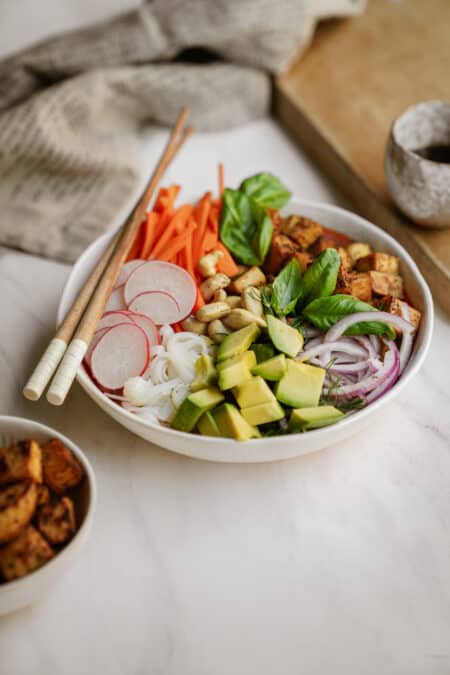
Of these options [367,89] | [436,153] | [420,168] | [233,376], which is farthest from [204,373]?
[367,89]

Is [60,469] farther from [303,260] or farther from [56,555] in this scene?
[303,260]

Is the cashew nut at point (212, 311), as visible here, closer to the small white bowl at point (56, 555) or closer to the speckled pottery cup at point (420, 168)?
the small white bowl at point (56, 555)

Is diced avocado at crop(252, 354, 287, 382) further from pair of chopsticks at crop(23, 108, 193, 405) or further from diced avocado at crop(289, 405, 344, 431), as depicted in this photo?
pair of chopsticks at crop(23, 108, 193, 405)

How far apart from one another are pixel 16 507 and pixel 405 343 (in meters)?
0.77

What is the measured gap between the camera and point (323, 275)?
1415 mm

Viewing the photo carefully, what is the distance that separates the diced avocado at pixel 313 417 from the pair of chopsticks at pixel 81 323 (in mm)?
394

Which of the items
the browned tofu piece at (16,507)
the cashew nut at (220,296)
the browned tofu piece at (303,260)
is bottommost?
the browned tofu piece at (303,260)

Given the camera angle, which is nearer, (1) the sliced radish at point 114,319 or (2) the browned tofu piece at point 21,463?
(2) the browned tofu piece at point 21,463

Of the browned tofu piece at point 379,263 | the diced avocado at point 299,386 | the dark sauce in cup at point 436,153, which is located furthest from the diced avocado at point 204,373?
the dark sauce in cup at point 436,153

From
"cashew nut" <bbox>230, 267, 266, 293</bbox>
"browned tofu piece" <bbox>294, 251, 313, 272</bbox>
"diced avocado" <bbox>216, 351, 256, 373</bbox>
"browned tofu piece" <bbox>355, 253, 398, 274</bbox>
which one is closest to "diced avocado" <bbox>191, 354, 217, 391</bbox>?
A: "diced avocado" <bbox>216, 351, 256, 373</bbox>

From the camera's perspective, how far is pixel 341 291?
145 cm

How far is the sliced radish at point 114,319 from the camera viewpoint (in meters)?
1.42

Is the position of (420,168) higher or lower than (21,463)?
lower

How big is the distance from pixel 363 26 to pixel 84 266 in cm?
140
